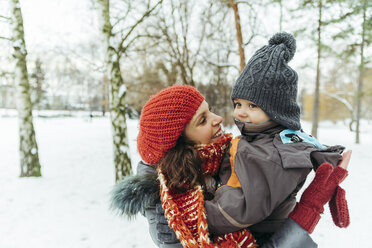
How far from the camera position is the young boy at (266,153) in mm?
1029

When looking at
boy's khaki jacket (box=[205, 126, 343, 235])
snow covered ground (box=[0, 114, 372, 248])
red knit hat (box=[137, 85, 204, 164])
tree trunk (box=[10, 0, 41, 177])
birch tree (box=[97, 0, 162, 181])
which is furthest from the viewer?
tree trunk (box=[10, 0, 41, 177])

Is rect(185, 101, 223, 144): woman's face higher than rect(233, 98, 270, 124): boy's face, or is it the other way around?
rect(233, 98, 270, 124): boy's face

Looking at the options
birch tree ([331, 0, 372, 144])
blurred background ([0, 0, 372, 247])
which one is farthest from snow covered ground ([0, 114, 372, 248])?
birch tree ([331, 0, 372, 144])

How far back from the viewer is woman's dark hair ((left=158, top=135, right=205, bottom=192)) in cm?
129

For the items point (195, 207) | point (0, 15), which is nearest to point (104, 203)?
point (195, 207)

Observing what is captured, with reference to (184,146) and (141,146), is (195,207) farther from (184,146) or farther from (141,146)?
(141,146)

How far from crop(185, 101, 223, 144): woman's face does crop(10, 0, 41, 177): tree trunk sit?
623 cm

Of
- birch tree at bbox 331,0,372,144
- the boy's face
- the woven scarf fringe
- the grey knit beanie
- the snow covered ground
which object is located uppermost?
birch tree at bbox 331,0,372,144

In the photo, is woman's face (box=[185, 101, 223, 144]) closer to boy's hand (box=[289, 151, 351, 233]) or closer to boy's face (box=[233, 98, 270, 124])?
boy's face (box=[233, 98, 270, 124])

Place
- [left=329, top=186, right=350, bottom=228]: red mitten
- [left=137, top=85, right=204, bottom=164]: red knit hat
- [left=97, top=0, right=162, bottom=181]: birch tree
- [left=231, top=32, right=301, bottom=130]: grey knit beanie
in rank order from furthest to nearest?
[left=97, top=0, right=162, bottom=181]: birch tree
[left=137, top=85, right=204, bottom=164]: red knit hat
[left=231, top=32, right=301, bottom=130]: grey knit beanie
[left=329, top=186, right=350, bottom=228]: red mitten

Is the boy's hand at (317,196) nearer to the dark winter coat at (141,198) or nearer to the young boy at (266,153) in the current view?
the young boy at (266,153)

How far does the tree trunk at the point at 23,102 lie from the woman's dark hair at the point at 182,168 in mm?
6174

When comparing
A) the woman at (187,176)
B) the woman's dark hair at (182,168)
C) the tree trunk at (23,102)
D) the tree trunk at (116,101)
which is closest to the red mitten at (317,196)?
the woman at (187,176)

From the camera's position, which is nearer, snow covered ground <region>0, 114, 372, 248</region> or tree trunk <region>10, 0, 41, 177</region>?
snow covered ground <region>0, 114, 372, 248</region>
